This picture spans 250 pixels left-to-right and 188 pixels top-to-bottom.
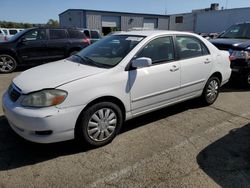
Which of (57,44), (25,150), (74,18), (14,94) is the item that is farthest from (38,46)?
(74,18)

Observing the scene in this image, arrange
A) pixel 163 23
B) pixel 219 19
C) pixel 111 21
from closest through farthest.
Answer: pixel 111 21 → pixel 219 19 → pixel 163 23

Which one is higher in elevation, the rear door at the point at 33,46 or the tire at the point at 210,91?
the rear door at the point at 33,46

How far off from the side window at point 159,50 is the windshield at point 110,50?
178 mm

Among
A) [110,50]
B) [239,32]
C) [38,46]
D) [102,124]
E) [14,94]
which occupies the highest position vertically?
[239,32]

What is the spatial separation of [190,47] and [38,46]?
20.6ft

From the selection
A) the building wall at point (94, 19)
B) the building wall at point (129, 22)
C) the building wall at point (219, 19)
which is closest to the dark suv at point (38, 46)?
the building wall at point (94, 19)

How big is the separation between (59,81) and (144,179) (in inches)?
61.7

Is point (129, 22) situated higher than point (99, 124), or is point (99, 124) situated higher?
point (129, 22)

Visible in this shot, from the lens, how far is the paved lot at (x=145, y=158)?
8.54ft

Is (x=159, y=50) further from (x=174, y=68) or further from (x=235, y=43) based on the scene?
(x=235, y=43)

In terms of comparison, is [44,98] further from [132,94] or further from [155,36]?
[155,36]

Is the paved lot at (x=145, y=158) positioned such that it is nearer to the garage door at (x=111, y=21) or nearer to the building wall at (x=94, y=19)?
the building wall at (x=94, y=19)

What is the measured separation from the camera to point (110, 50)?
12.6 ft

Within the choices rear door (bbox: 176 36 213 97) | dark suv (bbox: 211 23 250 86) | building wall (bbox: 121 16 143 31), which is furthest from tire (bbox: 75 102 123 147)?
building wall (bbox: 121 16 143 31)
